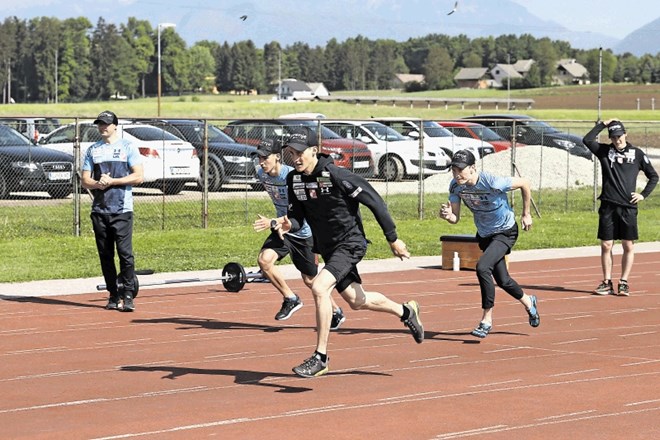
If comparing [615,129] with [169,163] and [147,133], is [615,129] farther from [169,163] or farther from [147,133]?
[147,133]

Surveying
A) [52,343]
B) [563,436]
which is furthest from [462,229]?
[563,436]

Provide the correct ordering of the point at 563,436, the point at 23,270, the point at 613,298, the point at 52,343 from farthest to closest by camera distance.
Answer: the point at 23,270, the point at 613,298, the point at 52,343, the point at 563,436

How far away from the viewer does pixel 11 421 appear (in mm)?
8727

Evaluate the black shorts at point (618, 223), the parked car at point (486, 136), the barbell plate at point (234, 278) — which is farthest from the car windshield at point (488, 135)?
the barbell plate at point (234, 278)

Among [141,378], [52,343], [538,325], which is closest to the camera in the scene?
[141,378]

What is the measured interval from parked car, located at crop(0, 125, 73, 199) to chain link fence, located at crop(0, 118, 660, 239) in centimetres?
2

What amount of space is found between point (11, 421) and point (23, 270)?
31.1ft

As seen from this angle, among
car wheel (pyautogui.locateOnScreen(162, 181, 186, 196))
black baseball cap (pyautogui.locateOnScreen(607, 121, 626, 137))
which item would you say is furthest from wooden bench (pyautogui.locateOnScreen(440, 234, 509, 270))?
car wheel (pyautogui.locateOnScreen(162, 181, 186, 196))

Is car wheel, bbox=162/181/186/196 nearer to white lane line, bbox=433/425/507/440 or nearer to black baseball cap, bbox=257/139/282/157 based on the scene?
black baseball cap, bbox=257/139/282/157

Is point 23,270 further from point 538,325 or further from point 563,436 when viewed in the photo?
point 563,436

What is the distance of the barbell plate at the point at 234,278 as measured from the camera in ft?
50.1

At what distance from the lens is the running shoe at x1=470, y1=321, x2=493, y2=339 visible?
40.9 feet

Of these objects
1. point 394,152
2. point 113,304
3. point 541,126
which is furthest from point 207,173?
point 541,126

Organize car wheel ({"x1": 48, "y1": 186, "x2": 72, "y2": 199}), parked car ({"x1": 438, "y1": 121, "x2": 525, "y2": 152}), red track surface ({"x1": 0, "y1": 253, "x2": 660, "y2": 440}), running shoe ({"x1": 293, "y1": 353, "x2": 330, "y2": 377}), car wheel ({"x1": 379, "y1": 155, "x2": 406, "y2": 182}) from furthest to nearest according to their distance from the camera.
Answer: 1. parked car ({"x1": 438, "y1": 121, "x2": 525, "y2": 152})
2. car wheel ({"x1": 379, "y1": 155, "x2": 406, "y2": 182})
3. car wheel ({"x1": 48, "y1": 186, "x2": 72, "y2": 199})
4. running shoe ({"x1": 293, "y1": 353, "x2": 330, "y2": 377})
5. red track surface ({"x1": 0, "y1": 253, "x2": 660, "y2": 440})
